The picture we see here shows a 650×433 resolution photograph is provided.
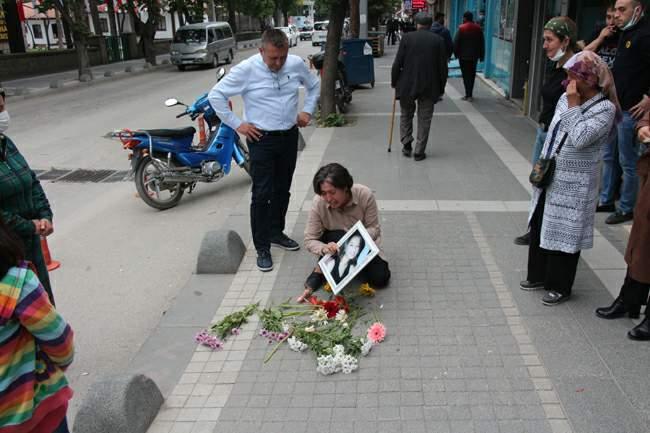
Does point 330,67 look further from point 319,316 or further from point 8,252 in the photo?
point 8,252

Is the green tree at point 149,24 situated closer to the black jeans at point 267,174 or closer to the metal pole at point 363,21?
the metal pole at point 363,21

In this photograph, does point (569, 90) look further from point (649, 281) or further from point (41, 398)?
point (41, 398)

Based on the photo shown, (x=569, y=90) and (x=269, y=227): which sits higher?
(x=569, y=90)

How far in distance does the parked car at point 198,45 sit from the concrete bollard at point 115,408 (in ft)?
80.3

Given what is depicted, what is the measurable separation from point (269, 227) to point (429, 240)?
1.45m

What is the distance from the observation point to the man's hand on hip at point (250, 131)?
15.5 feet

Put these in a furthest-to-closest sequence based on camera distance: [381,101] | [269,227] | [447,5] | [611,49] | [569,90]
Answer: [447,5], [381,101], [611,49], [269,227], [569,90]

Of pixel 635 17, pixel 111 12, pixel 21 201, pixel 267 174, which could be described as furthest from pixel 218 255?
pixel 111 12

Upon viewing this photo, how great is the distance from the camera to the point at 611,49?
19.2 ft

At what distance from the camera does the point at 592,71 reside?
11.6 ft

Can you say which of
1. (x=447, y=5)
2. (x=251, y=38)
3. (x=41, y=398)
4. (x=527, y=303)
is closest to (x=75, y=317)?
(x=41, y=398)

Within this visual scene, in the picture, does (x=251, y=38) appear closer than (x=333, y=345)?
No

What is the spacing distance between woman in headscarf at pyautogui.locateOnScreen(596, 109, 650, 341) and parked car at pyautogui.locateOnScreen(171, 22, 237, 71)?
79.6ft

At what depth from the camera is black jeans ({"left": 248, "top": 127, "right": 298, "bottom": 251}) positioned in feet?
15.9
